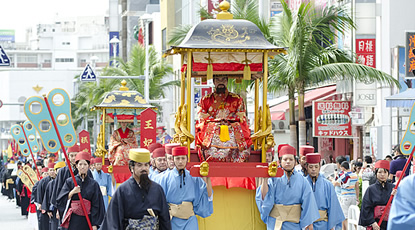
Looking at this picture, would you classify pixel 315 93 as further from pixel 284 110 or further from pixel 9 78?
pixel 9 78

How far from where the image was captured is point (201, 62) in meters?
12.0

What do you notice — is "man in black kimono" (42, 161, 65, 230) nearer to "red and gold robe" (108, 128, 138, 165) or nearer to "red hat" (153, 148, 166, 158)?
"red hat" (153, 148, 166, 158)

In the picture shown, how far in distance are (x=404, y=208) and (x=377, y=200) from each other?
19.3ft

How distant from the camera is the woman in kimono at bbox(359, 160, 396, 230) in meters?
11.5

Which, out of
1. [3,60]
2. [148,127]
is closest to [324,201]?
[148,127]

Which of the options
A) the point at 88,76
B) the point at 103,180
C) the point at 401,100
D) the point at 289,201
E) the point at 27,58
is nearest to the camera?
the point at 289,201

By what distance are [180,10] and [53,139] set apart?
42.5 metres

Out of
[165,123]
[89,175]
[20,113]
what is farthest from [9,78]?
[89,175]

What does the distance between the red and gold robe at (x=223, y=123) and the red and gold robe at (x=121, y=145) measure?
21.1 feet

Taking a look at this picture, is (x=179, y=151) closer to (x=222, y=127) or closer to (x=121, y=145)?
(x=222, y=127)

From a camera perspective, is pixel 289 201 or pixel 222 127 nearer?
pixel 289 201

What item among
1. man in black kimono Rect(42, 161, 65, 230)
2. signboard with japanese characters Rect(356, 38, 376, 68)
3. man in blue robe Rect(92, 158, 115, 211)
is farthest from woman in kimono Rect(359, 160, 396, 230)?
signboard with japanese characters Rect(356, 38, 376, 68)

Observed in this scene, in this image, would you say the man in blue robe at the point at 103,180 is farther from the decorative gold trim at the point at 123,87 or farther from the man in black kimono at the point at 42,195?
the decorative gold trim at the point at 123,87

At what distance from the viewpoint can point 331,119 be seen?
24.7m
